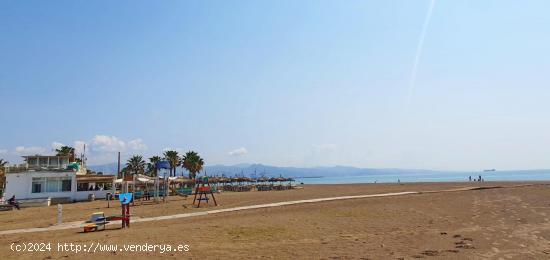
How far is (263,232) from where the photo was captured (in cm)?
1619

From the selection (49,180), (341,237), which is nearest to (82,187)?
(49,180)

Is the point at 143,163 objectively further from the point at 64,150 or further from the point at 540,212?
Result: the point at 540,212

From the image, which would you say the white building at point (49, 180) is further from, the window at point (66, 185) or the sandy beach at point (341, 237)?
the sandy beach at point (341, 237)

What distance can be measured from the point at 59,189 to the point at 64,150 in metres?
25.7

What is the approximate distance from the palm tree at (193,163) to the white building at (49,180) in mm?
39756

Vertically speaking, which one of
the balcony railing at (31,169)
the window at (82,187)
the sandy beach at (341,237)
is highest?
the balcony railing at (31,169)

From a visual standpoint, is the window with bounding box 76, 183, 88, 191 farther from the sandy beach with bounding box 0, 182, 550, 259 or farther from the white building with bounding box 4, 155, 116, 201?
the sandy beach with bounding box 0, 182, 550, 259

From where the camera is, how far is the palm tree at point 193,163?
289ft

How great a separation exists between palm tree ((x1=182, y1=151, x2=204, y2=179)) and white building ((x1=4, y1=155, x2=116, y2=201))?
130 ft

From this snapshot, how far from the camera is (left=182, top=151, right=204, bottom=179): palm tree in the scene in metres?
87.9

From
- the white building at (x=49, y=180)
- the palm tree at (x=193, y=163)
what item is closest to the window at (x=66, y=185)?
the white building at (x=49, y=180)

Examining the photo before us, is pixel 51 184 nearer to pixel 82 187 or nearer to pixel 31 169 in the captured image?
pixel 31 169

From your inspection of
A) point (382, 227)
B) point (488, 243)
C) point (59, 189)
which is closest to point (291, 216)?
point (382, 227)

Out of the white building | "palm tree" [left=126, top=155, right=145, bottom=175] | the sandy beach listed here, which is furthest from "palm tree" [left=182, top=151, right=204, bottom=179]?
the sandy beach
